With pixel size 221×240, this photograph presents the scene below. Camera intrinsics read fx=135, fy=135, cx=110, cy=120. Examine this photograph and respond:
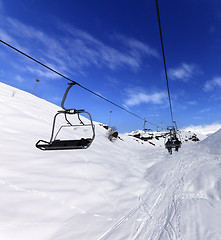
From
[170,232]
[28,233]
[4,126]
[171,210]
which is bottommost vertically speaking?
[28,233]

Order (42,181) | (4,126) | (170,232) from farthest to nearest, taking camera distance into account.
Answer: (4,126), (42,181), (170,232)

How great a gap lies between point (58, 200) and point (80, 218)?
970 mm

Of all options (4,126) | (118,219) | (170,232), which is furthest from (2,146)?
(170,232)

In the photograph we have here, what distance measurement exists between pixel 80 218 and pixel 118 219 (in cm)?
118

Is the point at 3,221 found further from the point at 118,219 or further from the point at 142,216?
the point at 142,216

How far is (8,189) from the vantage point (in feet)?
13.5

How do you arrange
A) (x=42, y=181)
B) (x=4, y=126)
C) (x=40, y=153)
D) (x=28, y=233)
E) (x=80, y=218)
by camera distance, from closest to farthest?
(x=28, y=233)
(x=80, y=218)
(x=42, y=181)
(x=40, y=153)
(x=4, y=126)

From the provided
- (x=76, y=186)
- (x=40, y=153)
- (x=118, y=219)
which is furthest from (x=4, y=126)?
(x=118, y=219)

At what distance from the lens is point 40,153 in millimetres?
7012

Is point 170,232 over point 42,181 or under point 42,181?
under

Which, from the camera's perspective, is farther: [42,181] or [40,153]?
[40,153]

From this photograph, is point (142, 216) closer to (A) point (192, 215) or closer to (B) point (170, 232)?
(B) point (170, 232)

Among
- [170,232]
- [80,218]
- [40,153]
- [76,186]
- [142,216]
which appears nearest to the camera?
[170,232]

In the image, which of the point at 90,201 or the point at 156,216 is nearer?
the point at 156,216
